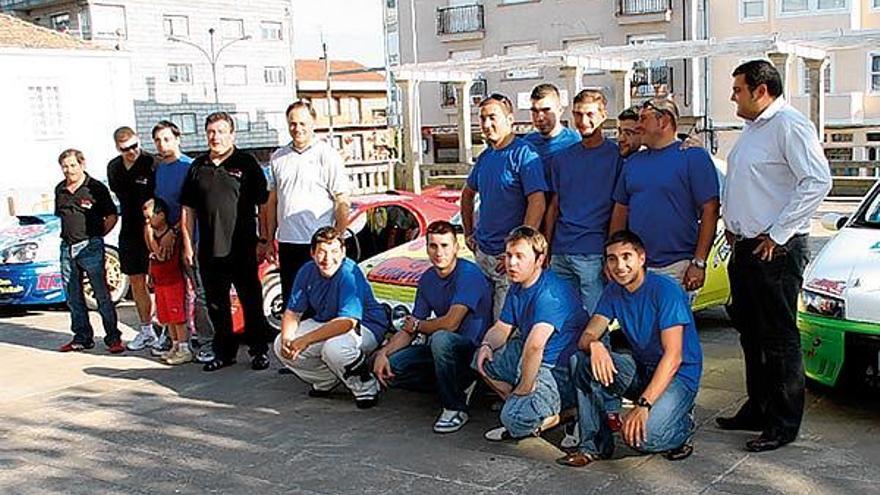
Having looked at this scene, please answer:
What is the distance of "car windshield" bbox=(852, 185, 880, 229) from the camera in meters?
6.13

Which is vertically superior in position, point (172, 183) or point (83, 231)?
point (172, 183)

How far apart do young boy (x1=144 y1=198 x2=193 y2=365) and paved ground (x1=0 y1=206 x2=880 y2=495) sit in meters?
0.55

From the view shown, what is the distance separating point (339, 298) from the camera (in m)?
6.07

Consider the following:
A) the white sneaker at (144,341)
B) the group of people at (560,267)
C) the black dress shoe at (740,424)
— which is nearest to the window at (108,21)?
the white sneaker at (144,341)

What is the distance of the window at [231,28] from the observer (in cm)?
4562

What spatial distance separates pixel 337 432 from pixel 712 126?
975 inches

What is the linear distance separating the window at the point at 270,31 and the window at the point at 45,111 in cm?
1814

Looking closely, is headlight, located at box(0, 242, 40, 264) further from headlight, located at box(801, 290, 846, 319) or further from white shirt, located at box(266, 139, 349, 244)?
headlight, located at box(801, 290, 846, 319)

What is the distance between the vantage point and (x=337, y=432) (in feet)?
18.6

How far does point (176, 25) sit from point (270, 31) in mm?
5341

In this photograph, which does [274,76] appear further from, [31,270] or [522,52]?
[31,270]

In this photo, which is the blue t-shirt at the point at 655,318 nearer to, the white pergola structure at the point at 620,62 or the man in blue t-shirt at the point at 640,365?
the man in blue t-shirt at the point at 640,365

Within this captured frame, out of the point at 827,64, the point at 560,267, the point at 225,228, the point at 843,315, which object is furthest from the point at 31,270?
the point at 827,64

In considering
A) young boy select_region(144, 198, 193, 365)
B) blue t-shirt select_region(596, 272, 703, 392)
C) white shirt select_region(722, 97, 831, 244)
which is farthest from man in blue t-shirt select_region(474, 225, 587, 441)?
young boy select_region(144, 198, 193, 365)
